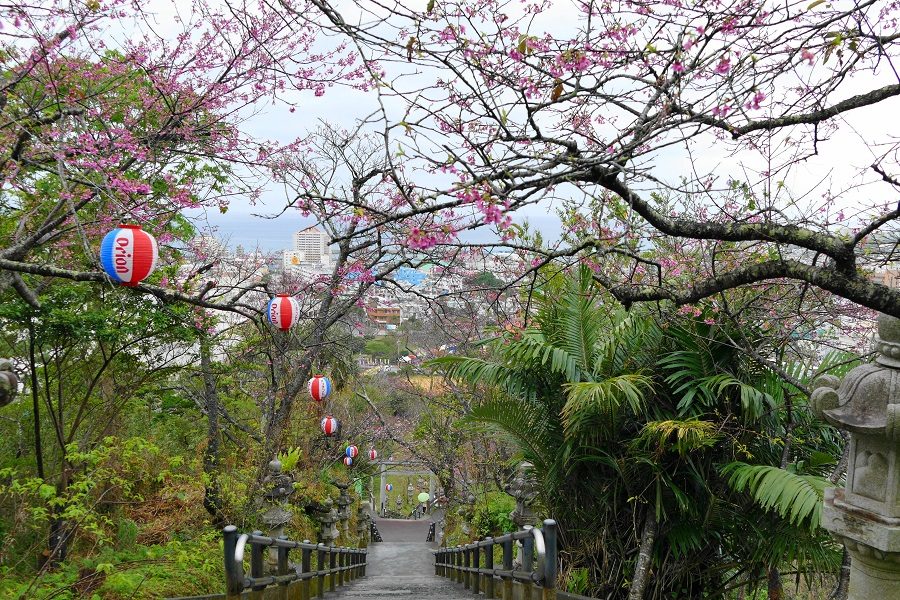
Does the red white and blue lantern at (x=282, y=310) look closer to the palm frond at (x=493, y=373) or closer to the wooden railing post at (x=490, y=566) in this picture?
the palm frond at (x=493, y=373)

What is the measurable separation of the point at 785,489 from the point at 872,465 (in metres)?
2.00

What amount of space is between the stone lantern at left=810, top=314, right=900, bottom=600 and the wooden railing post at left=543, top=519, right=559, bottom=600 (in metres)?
1.74

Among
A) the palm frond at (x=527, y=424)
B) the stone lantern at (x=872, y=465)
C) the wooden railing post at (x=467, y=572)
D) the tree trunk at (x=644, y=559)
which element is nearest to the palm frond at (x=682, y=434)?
the tree trunk at (x=644, y=559)

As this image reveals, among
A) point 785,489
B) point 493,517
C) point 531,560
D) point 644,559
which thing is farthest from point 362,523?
point 785,489

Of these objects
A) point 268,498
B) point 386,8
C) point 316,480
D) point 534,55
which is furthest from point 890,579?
point 316,480

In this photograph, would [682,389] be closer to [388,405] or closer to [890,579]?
[890,579]

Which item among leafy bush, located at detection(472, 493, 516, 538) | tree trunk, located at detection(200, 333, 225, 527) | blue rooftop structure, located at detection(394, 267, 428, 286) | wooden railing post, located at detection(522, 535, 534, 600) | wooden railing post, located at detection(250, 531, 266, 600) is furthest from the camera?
leafy bush, located at detection(472, 493, 516, 538)

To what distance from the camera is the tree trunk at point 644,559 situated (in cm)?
519

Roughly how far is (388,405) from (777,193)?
2167 cm

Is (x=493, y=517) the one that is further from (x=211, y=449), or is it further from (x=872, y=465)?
(x=872, y=465)

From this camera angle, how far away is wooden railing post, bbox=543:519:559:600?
13.5ft

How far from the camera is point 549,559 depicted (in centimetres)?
411

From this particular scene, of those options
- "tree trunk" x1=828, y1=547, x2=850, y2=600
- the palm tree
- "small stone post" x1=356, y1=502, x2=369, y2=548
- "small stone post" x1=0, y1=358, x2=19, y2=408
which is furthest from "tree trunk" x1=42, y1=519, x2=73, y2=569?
"small stone post" x1=356, y1=502, x2=369, y2=548

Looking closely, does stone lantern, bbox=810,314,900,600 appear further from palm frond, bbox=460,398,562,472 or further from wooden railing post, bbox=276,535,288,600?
palm frond, bbox=460,398,562,472
